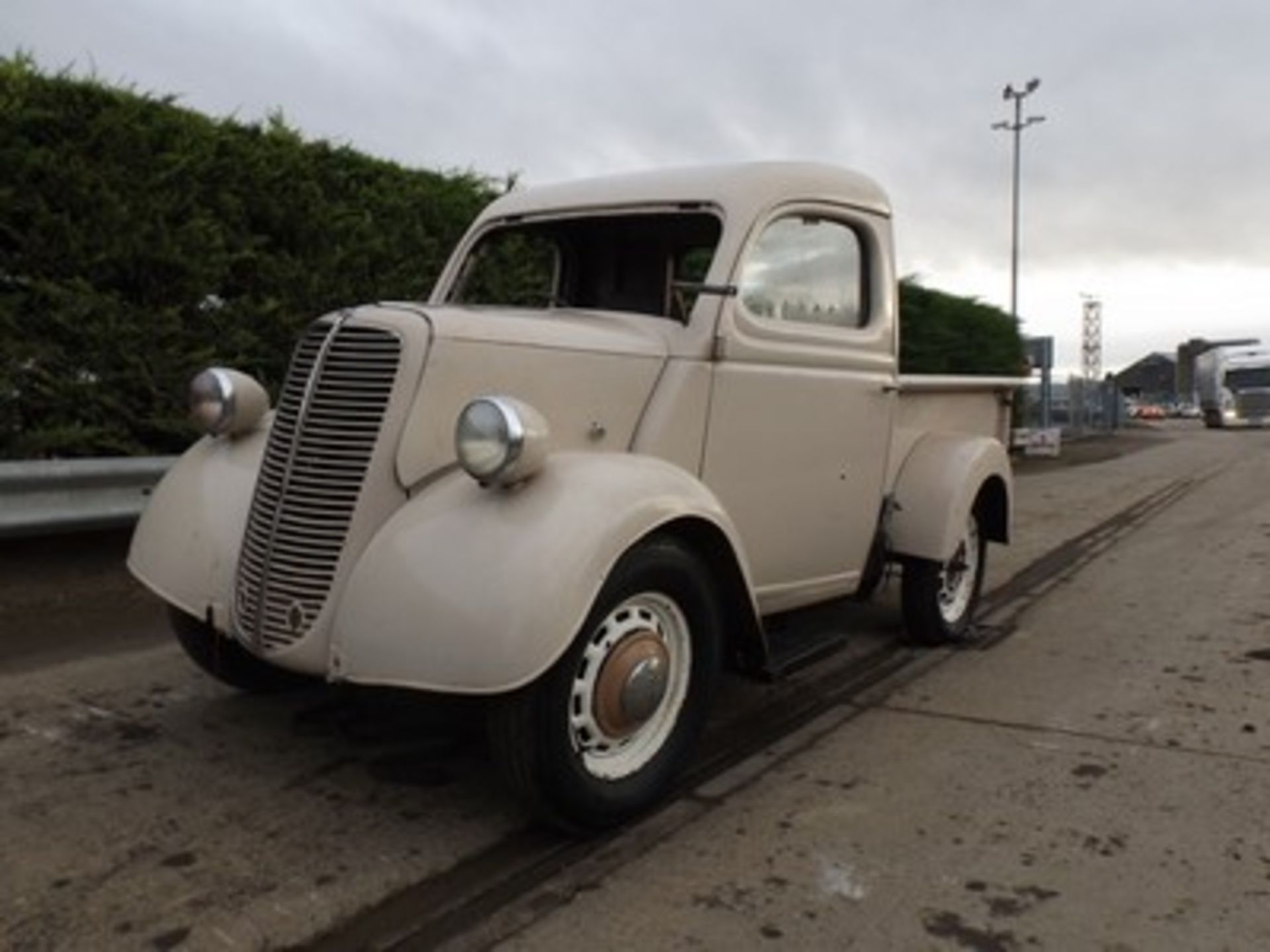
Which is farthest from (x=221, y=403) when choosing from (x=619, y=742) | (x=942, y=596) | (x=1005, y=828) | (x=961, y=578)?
(x=961, y=578)

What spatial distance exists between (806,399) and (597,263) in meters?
1.14

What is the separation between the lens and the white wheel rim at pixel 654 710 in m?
3.54

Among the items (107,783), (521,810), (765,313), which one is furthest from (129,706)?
(765,313)

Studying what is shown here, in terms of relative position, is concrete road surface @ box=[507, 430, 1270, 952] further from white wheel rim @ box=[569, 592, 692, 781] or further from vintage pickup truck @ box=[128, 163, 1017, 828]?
vintage pickup truck @ box=[128, 163, 1017, 828]

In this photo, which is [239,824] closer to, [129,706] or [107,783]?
[107,783]

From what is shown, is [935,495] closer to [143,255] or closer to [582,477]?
[582,477]

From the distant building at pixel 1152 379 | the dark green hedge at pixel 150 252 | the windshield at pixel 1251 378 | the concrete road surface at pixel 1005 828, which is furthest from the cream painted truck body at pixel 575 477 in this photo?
the distant building at pixel 1152 379

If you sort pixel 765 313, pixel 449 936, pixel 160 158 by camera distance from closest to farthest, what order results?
pixel 449 936
pixel 765 313
pixel 160 158

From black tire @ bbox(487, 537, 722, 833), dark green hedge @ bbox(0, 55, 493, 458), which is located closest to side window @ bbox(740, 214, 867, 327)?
black tire @ bbox(487, 537, 722, 833)

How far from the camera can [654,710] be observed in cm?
374

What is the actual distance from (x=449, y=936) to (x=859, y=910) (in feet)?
3.40

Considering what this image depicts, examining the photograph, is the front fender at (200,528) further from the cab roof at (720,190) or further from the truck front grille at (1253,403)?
the truck front grille at (1253,403)

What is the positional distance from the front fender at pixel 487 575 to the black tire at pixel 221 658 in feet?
3.93

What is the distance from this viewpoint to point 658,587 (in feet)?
12.2
